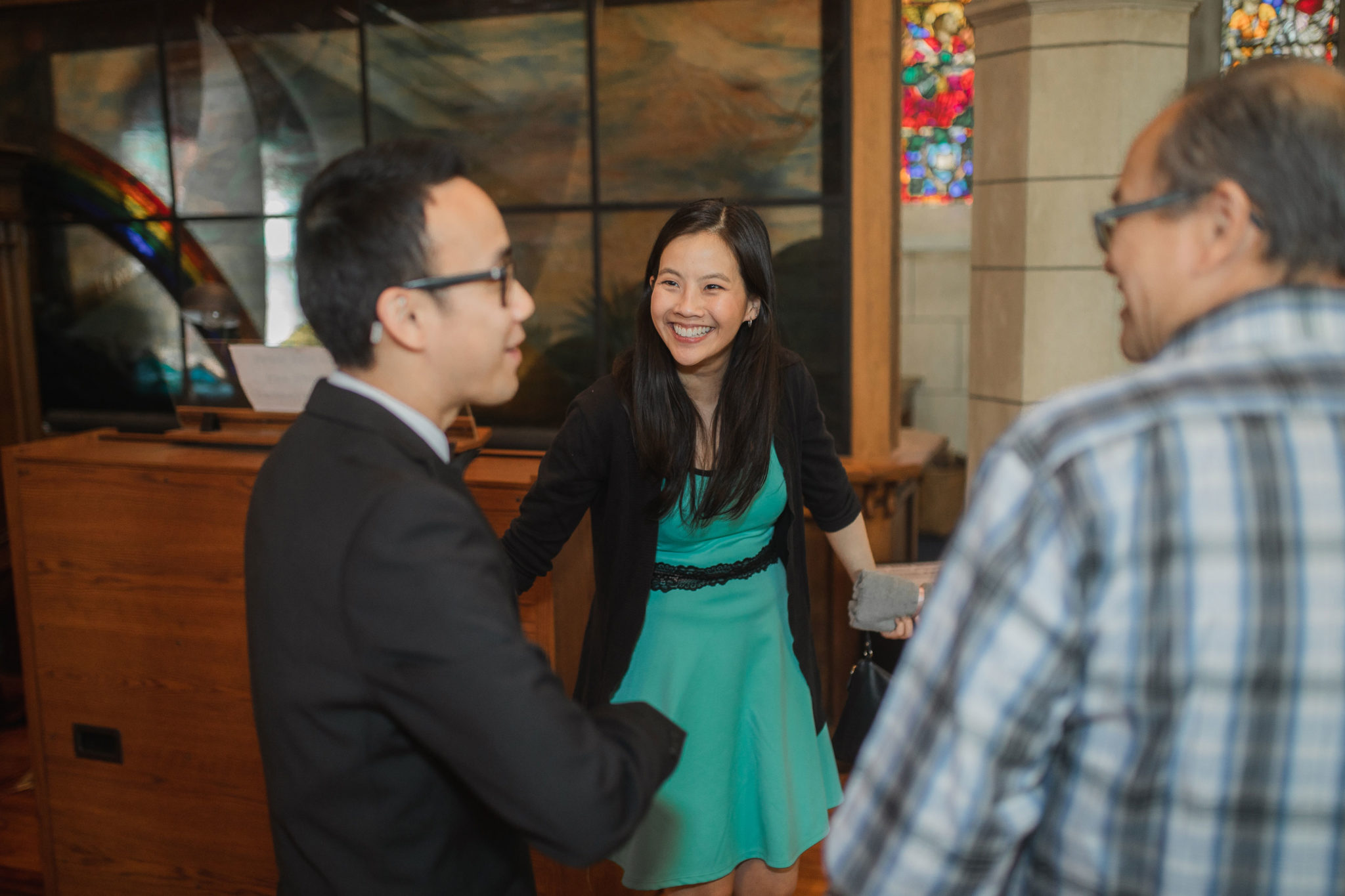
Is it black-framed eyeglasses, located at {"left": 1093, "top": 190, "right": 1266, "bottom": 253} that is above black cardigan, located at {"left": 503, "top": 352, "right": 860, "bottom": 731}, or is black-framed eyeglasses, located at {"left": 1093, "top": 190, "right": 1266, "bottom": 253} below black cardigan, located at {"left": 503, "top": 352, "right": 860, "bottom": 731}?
above

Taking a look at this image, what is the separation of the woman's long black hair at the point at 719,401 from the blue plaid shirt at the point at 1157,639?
111cm

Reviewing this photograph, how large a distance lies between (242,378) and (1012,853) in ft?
6.69

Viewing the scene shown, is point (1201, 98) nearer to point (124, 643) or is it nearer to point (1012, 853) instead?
point (1012, 853)

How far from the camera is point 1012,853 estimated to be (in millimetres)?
903

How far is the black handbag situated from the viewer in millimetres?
2047

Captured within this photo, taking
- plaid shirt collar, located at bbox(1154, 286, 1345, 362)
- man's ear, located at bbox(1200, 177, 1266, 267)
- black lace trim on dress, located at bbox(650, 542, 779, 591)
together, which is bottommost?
black lace trim on dress, located at bbox(650, 542, 779, 591)

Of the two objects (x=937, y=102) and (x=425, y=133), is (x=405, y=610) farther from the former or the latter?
(x=937, y=102)

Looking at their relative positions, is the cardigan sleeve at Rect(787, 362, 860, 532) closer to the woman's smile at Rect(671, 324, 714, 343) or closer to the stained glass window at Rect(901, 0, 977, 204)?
the woman's smile at Rect(671, 324, 714, 343)

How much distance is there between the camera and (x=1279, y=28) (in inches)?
227

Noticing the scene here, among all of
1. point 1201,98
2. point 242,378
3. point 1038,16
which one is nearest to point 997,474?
point 1201,98

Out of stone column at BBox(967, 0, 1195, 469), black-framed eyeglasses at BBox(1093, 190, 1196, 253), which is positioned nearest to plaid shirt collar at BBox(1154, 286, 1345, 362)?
black-framed eyeglasses at BBox(1093, 190, 1196, 253)

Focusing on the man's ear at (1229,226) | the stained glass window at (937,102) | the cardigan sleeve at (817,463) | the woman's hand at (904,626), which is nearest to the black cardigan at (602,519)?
the cardigan sleeve at (817,463)

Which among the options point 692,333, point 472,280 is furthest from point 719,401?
point 472,280

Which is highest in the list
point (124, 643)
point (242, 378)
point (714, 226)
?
point (714, 226)
